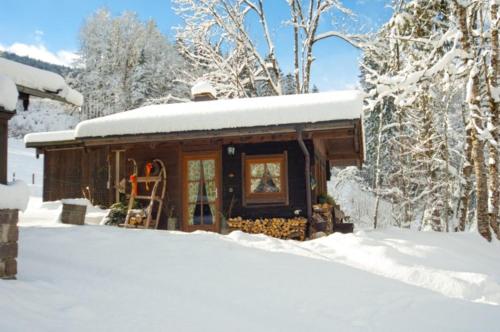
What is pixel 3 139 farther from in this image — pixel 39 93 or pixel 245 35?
→ pixel 245 35

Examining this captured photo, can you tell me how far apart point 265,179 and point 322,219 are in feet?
5.55

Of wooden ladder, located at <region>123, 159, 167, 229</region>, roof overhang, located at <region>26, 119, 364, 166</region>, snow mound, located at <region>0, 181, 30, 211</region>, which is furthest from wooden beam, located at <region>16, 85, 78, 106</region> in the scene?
wooden ladder, located at <region>123, 159, 167, 229</region>

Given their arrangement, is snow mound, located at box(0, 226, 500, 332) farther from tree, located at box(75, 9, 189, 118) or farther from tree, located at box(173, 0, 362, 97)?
tree, located at box(75, 9, 189, 118)

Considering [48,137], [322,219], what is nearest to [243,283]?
[322,219]

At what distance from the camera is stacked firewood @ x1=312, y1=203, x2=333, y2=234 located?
1033 centimetres

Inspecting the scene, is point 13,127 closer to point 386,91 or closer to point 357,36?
point 357,36

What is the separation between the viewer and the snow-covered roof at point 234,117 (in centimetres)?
975

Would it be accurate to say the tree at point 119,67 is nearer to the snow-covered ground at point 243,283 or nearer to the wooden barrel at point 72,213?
the wooden barrel at point 72,213

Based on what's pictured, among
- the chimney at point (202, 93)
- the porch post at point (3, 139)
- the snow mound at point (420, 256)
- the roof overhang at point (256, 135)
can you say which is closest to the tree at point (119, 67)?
the chimney at point (202, 93)

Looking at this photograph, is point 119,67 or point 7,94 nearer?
point 7,94

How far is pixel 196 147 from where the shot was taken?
38.3 feet

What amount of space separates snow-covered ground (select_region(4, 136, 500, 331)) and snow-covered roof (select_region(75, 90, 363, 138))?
2729mm

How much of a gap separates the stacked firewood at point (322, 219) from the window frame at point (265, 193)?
2.44 ft

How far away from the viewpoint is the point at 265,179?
1113 centimetres
